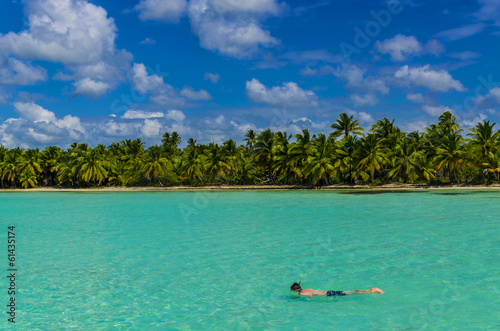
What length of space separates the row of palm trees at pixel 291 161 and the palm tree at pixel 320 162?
0.15 metres

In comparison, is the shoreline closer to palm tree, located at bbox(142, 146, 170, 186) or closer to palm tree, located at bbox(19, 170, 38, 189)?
palm tree, located at bbox(19, 170, 38, 189)

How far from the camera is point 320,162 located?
6178 cm

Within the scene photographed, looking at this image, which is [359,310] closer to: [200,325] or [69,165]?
[200,325]

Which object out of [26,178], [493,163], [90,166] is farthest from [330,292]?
[26,178]

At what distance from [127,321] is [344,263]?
787 cm

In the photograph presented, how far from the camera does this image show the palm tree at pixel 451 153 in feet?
188

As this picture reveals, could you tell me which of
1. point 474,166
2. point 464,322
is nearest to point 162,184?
point 474,166

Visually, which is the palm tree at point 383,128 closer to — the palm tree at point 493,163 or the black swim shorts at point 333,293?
the palm tree at point 493,163

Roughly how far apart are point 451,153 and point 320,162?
1863 cm

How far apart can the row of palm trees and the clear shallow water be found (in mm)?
39273

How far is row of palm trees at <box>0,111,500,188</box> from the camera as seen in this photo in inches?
2340

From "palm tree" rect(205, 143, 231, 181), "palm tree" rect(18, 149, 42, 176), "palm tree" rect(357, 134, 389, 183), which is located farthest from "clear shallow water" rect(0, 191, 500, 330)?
"palm tree" rect(18, 149, 42, 176)

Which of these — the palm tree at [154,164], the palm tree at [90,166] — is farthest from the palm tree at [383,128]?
the palm tree at [90,166]

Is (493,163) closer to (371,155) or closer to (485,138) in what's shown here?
(485,138)
